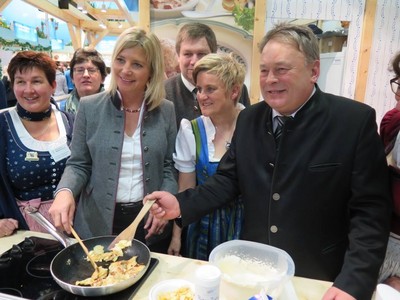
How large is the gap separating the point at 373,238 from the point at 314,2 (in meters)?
2.63

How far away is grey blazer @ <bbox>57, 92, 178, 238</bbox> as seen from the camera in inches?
60.9

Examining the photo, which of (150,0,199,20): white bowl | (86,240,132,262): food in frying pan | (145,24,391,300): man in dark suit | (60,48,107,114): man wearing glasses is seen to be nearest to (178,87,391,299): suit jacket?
(145,24,391,300): man in dark suit

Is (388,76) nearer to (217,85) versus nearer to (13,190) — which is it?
(217,85)

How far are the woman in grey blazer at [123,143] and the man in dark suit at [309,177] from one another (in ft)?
1.08

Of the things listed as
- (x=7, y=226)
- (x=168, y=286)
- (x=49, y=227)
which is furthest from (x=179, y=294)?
(x=7, y=226)

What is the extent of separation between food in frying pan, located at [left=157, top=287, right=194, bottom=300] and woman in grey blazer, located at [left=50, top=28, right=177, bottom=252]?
19.3 inches

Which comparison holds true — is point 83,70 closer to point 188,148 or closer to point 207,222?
point 188,148

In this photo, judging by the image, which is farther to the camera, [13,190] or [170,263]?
[13,190]

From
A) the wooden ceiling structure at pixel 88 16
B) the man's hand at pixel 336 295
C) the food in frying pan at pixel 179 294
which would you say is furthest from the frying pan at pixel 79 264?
the wooden ceiling structure at pixel 88 16

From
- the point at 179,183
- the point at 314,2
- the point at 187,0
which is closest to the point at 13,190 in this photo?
the point at 179,183

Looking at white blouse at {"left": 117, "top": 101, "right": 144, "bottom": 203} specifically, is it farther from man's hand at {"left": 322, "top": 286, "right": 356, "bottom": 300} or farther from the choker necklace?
man's hand at {"left": 322, "top": 286, "right": 356, "bottom": 300}

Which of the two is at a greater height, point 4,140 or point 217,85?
point 217,85

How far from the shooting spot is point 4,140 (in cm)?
→ 167

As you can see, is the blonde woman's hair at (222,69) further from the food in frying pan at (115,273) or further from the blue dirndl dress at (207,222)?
the food in frying pan at (115,273)
